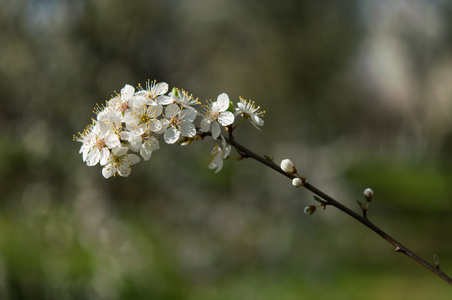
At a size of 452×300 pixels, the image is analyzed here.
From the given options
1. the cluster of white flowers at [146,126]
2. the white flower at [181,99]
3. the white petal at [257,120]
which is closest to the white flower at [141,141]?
the cluster of white flowers at [146,126]

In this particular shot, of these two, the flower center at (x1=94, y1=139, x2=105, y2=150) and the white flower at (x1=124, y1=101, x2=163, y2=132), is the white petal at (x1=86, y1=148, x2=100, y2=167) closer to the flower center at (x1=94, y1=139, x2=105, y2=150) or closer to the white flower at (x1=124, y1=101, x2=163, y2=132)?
the flower center at (x1=94, y1=139, x2=105, y2=150)

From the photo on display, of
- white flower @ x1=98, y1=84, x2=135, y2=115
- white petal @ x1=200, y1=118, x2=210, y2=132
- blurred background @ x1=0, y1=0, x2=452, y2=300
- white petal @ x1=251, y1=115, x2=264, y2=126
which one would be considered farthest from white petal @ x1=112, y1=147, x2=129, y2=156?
blurred background @ x1=0, y1=0, x2=452, y2=300

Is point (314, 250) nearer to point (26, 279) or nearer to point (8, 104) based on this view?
point (26, 279)

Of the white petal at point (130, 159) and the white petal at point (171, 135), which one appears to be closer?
the white petal at point (171, 135)

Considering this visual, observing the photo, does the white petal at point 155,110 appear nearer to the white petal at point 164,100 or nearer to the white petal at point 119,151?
the white petal at point 164,100

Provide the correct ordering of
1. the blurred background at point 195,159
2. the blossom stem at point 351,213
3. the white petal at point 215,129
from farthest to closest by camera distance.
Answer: the blurred background at point 195,159
the white petal at point 215,129
the blossom stem at point 351,213

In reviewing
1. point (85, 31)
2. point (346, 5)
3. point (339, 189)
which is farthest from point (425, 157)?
point (85, 31)

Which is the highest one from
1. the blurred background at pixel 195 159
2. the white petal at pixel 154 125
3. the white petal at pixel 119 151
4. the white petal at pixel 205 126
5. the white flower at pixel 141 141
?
the blurred background at pixel 195 159
